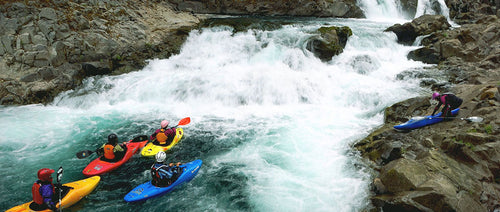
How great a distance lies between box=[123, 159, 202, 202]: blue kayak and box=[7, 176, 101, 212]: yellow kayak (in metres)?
0.86

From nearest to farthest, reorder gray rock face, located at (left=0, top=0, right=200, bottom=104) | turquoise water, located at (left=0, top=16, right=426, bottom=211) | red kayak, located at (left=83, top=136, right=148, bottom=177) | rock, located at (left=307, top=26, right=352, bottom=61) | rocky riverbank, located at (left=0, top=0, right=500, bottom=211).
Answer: rocky riverbank, located at (left=0, top=0, right=500, bottom=211) < turquoise water, located at (left=0, top=16, right=426, bottom=211) < red kayak, located at (left=83, top=136, right=148, bottom=177) < gray rock face, located at (left=0, top=0, right=200, bottom=104) < rock, located at (left=307, top=26, right=352, bottom=61)

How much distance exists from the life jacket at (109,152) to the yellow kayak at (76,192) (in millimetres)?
646

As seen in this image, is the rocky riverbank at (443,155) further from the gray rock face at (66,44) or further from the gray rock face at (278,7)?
the gray rock face at (278,7)

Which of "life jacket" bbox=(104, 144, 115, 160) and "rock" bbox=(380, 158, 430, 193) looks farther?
"life jacket" bbox=(104, 144, 115, 160)

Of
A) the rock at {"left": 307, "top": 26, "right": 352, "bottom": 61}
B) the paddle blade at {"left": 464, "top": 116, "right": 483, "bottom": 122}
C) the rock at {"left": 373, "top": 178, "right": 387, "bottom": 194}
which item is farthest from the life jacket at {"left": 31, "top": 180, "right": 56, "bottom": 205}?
the rock at {"left": 307, "top": 26, "right": 352, "bottom": 61}

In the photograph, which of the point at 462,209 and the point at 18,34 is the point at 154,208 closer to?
the point at 462,209

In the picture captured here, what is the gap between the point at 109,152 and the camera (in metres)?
6.04

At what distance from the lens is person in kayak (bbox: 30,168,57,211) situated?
4477 mm

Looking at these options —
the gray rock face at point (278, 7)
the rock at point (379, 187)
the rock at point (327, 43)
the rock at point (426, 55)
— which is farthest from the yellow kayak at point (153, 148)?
the gray rock face at point (278, 7)

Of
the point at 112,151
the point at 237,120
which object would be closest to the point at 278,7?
the point at 237,120

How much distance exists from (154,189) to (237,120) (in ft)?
12.9

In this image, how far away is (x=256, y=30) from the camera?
46.2 feet

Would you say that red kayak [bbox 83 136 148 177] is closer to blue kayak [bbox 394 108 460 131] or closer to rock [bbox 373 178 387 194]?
rock [bbox 373 178 387 194]

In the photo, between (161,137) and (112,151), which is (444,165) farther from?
(112,151)
